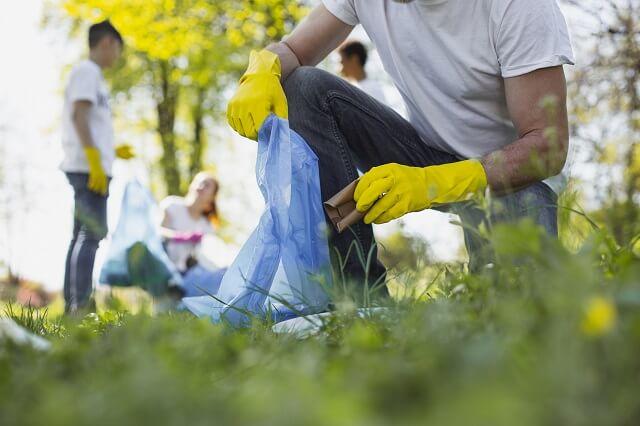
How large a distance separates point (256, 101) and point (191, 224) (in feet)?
14.9

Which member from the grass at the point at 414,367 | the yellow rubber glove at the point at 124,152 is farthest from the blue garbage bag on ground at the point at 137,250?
the grass at the point at 414,367

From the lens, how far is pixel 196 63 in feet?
37.4

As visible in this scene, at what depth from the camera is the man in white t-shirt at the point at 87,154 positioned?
422cm

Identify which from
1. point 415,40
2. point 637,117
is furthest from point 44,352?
point 637,117

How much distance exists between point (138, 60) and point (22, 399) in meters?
13.3

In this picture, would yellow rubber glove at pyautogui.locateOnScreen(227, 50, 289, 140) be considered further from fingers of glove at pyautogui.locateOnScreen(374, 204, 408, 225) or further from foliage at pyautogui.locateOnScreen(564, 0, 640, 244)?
foliage at pyautogui.locateOnScreen(564, 0, 640, 244)

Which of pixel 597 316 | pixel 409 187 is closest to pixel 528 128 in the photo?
pixel 409 187

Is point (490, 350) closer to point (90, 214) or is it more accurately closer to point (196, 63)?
point (90, 214)

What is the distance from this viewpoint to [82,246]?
13.8 ft

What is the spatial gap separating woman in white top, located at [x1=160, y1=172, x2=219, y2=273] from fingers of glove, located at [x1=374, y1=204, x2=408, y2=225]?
4.11 m

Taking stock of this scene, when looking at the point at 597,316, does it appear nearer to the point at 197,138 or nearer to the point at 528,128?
the point at 528,128

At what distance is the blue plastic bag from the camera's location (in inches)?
74.4

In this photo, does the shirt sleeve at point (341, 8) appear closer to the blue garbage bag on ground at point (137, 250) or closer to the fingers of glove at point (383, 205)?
the fingers of glove at point (383, 205)

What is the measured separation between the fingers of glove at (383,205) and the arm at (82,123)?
9.41 ft
